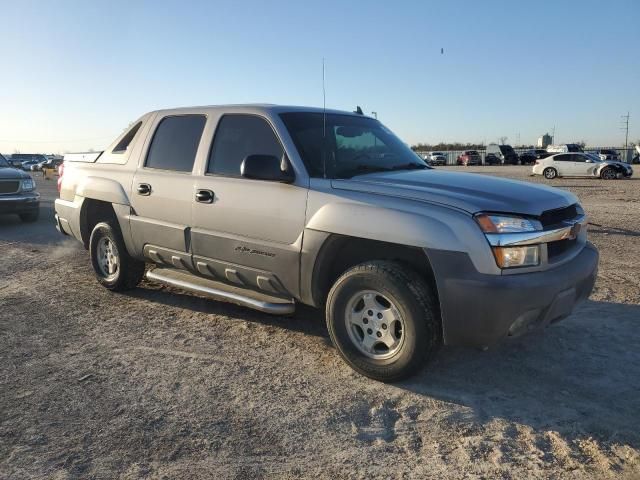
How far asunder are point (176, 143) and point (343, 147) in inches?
67.3

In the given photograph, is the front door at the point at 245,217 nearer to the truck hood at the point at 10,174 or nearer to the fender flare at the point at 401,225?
the fender flare at the point at 401,225

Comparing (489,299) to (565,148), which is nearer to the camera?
(489,299)

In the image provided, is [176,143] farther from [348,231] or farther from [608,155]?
[608,155]

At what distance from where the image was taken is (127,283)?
5.89 m

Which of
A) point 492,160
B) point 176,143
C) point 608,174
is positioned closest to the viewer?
point 176,143

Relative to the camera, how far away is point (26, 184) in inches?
469

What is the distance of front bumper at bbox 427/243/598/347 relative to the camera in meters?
3.23

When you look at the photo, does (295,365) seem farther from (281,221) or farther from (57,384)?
(57,384)

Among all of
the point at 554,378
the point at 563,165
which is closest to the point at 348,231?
the point at 554,378

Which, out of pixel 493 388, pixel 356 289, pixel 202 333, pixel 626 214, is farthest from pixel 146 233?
pixel 626 214

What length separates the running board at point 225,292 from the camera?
4.23m

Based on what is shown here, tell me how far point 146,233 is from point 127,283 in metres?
0.94

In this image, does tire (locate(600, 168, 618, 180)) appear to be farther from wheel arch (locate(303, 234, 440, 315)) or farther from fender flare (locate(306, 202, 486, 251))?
fender flare (locate(306, 202, 486, 251))

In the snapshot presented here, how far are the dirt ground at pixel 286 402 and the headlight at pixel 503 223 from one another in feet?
3.54
